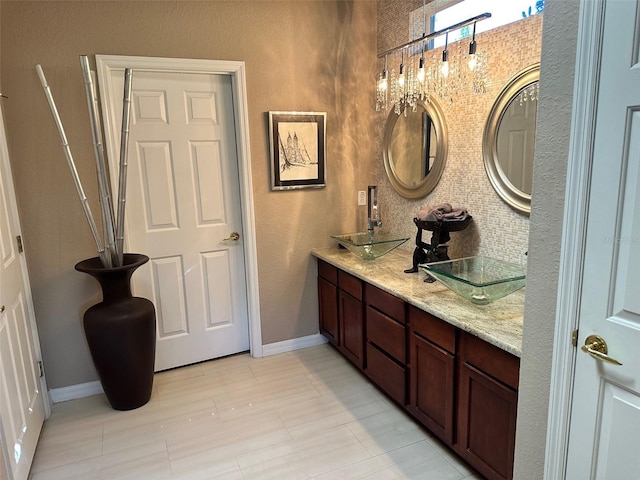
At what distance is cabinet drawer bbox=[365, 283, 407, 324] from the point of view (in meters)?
2.34

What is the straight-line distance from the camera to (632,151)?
111cm

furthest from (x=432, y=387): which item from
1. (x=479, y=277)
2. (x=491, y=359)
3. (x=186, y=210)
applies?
(x=186, y=210)

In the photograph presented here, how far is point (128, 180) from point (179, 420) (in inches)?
59.9

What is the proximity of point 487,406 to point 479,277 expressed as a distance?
2.35ft

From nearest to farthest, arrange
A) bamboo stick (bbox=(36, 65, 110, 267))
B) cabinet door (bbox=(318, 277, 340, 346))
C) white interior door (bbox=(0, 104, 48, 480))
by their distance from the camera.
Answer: white interior door (bbox=(0, 104, 48, 480))
bamboo stick (bbox=(36, 65, 110, 267))
cabinet door (bbox=(318, 277, 340, 346))

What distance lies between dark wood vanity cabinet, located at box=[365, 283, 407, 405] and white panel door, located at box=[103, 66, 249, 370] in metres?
1.06

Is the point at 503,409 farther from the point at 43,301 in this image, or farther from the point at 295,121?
the point at 43,301

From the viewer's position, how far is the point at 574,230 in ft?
4.09

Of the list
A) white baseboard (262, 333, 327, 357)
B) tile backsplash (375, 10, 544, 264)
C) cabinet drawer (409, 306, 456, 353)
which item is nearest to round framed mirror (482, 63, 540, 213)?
tile backsplash (375, 10, 544, 264)

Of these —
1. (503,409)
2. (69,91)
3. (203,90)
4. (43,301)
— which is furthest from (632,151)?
(43,301)

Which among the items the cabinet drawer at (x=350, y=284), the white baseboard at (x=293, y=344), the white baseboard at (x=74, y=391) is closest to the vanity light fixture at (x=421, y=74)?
the cabinet drawer at (x=350, y=284)

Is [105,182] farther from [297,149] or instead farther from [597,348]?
[597,348]

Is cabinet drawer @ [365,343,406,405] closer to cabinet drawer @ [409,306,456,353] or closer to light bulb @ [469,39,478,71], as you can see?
cabinet drawer @ [409,306,456,353]

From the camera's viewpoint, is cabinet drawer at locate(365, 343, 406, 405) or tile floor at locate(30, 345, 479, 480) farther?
cabinet drawer at locate(365, 343, 406, 405)
